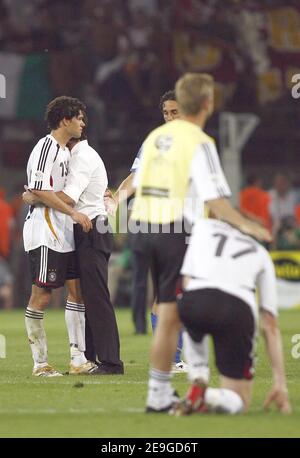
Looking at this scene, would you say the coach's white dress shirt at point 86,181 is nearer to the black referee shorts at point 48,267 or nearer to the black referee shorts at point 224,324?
the black referee shorts at point 48,267

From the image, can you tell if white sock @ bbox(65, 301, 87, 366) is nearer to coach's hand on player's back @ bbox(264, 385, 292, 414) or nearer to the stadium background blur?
coach's hand on player's back @ bbox(264, 385, 292, 414)

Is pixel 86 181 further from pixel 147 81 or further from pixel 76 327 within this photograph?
pixel 147 81

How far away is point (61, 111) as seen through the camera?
11.9m

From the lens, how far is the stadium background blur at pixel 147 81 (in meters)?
25.8

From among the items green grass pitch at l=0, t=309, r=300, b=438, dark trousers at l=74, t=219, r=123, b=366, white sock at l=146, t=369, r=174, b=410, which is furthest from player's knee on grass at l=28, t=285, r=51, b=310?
white sock at l=146, t=369, r=174, b=410

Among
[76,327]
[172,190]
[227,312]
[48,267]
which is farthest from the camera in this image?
[76,327]

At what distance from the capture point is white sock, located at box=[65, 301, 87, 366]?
12102mm

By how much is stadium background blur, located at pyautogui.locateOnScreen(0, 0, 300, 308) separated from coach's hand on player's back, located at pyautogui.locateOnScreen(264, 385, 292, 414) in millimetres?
16950

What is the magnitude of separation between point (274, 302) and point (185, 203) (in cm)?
90

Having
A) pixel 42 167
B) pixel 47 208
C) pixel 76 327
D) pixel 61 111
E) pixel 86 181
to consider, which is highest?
pixel 61 111

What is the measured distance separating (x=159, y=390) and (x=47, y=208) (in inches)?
141

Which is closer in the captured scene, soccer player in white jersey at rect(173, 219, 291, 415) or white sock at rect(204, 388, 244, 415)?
soccer player in white jersey at rect(173, 219, 291, 415)

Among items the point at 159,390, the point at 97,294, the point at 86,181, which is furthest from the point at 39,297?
the point at 159,390

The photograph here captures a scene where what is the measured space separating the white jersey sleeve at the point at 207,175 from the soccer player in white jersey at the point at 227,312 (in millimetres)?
201
